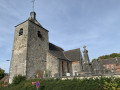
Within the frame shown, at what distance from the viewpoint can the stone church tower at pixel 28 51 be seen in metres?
17.0

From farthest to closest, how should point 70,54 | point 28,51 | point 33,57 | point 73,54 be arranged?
point 70,54 < point 73,54 < point 33,57 < point 28,51

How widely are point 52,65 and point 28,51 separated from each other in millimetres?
5767

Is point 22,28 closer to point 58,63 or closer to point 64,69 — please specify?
point 58,63

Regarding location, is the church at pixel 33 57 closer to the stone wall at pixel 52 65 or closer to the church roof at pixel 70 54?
A: the stone wall at pixel 52 65

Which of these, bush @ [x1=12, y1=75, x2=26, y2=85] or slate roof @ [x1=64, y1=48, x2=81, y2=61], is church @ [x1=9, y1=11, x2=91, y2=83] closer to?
bush @ [x1=12, y1=75, x2=26, y2=85]

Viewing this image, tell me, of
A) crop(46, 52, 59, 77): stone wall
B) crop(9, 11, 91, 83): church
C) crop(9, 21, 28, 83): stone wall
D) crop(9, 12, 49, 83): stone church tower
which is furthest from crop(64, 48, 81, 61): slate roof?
crop(9, 21, 28, 83): stone wall

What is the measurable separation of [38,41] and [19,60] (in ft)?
18.3

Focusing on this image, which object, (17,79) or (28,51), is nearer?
(17,79)

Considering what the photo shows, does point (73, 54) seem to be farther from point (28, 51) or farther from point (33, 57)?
point (28, 51)

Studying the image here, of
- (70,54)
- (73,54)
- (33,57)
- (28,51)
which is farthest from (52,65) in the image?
(73,54)

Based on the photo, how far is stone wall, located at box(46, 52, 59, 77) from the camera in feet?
61.4

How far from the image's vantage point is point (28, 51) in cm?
1759

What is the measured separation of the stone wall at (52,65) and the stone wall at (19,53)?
5.40 meters

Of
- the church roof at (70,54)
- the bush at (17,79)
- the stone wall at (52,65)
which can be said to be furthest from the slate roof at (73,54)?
the bush at (17,79)
